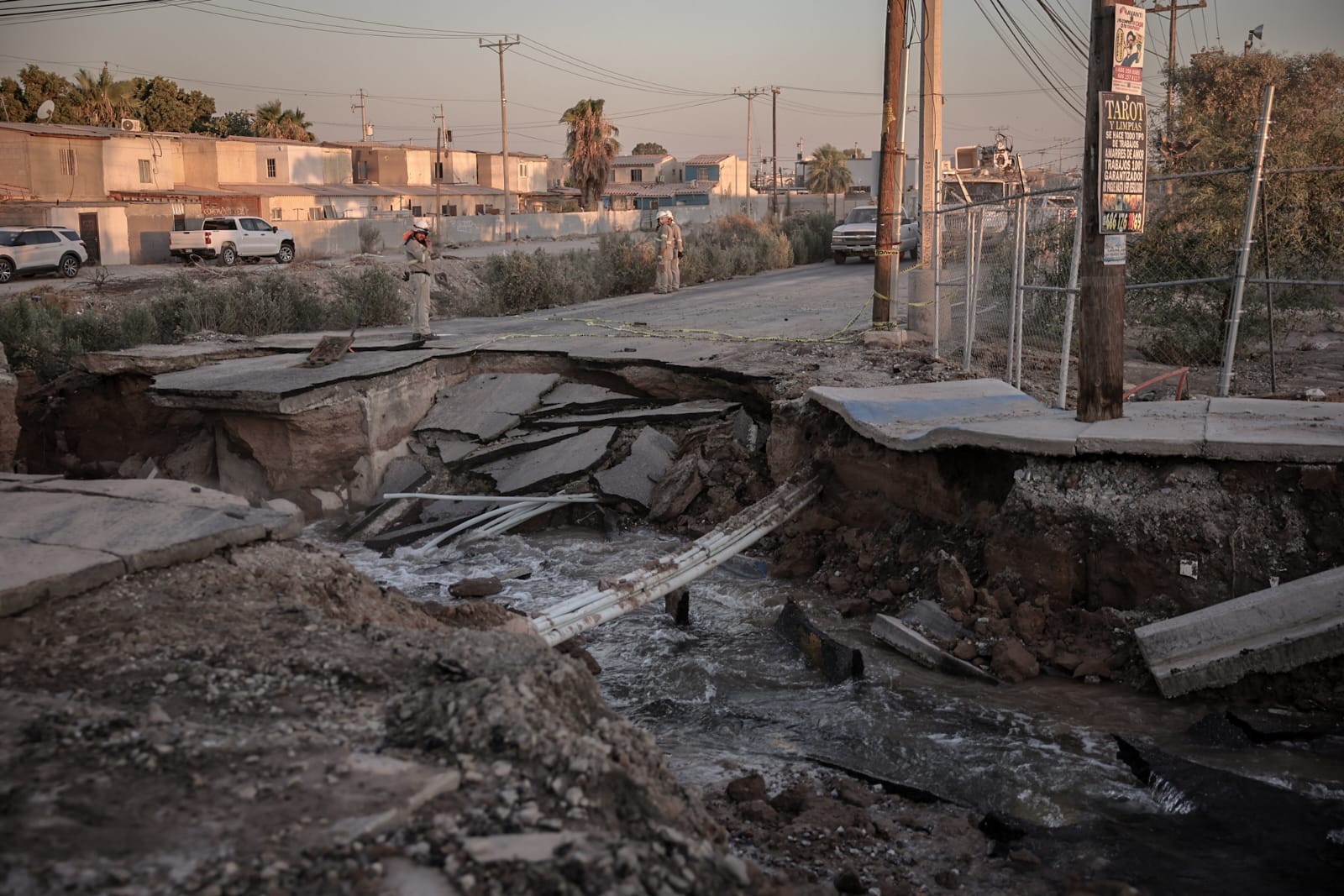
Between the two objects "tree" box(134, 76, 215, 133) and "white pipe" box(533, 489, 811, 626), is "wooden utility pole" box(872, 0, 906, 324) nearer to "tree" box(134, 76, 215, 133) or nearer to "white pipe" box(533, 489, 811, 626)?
"white pipe" box(533, 489, 811, 626)

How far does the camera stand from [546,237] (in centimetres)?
5678

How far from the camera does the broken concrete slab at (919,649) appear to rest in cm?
679

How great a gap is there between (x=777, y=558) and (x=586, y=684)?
5.58 m

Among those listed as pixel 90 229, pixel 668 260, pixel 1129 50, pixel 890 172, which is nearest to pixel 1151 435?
pixel 1129 50

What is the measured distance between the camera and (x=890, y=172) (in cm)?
1520

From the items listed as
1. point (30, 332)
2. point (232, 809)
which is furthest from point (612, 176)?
point (232, 809)

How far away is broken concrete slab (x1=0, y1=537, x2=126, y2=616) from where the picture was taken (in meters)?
4.54

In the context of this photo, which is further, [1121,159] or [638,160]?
[638,160]

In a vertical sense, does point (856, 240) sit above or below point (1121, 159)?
below

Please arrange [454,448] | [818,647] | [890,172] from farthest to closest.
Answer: [890,172], [454,448], [818,647]

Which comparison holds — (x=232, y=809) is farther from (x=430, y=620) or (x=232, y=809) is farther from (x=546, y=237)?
(x=546, y=237)

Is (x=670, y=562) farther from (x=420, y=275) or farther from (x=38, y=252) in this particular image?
(x=38, y=252)

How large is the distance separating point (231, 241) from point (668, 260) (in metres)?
20.2

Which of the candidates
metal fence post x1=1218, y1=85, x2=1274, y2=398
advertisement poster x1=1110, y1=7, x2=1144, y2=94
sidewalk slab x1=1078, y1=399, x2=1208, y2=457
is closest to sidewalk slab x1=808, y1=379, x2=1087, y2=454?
sidewalk slab x1=1078, y1=399, x2=1208, y2=457
